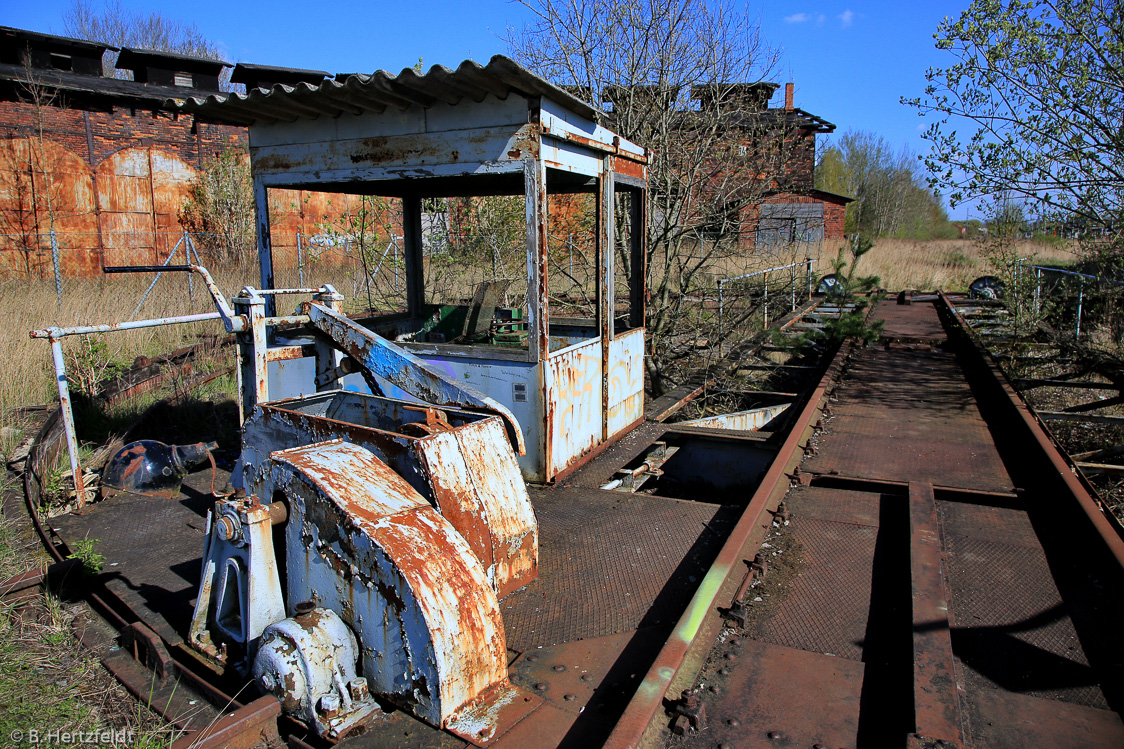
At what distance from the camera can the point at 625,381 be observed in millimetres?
5891

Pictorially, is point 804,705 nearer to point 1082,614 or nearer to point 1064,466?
point 1082,614

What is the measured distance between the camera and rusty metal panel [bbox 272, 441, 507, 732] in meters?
2.13

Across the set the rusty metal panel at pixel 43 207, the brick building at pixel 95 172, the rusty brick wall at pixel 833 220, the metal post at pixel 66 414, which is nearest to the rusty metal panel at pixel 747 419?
the metal post at pixel 66 414

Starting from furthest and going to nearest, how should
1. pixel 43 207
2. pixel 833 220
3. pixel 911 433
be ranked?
pixel 833 220, pixel 43 207, pixel 911 433

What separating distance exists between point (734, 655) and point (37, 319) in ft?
33.1

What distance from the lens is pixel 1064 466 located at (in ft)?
13.6

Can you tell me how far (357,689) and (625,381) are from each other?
400cm

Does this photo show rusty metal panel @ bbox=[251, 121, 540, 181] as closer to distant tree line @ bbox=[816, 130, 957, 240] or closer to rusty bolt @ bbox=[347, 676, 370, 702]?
rusty bolt @ bbox=[347, 676, 370, 702]

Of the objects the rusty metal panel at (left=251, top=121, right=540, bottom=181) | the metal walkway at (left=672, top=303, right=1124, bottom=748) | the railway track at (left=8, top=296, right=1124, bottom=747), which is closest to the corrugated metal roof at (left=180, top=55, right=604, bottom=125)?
the rusty metal panel at (left=251, top=121, right=540, bottom=181)

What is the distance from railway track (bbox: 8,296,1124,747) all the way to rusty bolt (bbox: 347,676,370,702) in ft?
0.37

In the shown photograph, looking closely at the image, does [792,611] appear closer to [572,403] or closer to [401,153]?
[572,403]

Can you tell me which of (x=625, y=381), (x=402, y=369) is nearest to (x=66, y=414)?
(x=402, y=369)

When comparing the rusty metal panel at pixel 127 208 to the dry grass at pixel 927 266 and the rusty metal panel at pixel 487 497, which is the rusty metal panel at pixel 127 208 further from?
the dry grass at pixel 927 266

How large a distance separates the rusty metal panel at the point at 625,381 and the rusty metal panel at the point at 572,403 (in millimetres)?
240
